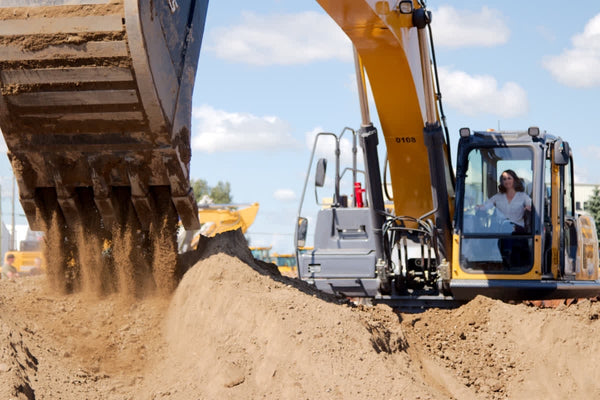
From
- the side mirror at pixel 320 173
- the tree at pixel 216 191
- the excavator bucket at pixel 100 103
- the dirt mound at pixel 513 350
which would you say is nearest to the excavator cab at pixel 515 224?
the dirt mound at pixel 513 350

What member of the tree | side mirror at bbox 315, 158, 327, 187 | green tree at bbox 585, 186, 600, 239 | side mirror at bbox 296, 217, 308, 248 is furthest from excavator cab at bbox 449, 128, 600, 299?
the tree

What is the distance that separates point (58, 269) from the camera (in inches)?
268

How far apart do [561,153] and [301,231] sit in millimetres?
3020

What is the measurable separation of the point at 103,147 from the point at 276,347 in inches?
84.5

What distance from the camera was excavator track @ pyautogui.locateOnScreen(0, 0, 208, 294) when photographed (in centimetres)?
574

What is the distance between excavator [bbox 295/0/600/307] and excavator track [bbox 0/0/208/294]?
2019 millimetres

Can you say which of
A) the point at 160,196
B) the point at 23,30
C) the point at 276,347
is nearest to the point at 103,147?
the point at 160,196

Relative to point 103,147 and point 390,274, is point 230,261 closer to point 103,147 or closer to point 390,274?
point 103,147

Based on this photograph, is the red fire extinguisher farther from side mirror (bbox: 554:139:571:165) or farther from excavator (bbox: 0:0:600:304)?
side mirror (bbox: 554:139:571:165)

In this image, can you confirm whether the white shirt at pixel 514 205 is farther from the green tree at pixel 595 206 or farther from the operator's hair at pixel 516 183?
the green tree at pixel 595 206

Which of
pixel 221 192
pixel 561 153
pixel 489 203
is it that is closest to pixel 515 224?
pixel 489 203

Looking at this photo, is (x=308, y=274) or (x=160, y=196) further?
(x=308, y=274)

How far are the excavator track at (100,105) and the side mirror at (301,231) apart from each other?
107 inches

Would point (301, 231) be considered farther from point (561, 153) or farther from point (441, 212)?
point (561, 153)
